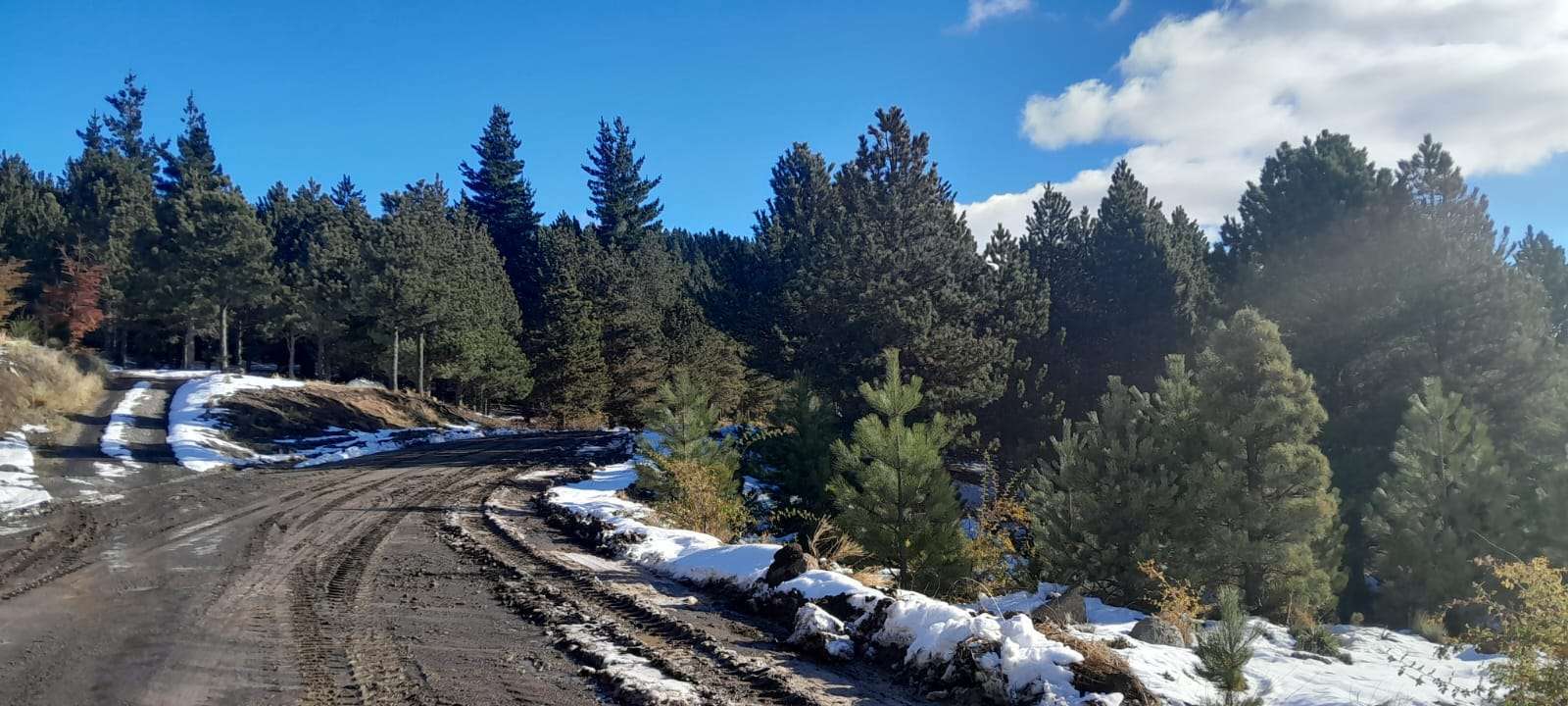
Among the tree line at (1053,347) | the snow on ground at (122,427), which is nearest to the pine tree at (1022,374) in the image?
the tree line at (1053,347)

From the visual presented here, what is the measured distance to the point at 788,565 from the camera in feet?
29.4

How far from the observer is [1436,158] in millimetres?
22641

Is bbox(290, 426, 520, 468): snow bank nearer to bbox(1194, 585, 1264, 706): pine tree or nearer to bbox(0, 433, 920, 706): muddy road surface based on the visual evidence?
bbox(0, 433, 920, 706): muddy road surface

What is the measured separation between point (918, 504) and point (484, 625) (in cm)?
755

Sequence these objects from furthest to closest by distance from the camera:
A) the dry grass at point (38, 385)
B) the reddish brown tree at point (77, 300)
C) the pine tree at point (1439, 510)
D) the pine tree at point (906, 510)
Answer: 1. the reddish brown tree at point (77, 300)
2. the dry grass at point (38, 385)
3. the pine tree at point (1439, 510)
4. the pine tree at point (906, 510)

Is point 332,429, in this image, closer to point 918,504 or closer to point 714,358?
point 714,358

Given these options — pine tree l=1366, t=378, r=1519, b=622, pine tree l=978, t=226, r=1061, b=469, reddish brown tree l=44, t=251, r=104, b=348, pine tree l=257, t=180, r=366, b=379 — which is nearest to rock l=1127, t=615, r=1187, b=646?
pine tree l=1366, t=378, r=1519, b=622

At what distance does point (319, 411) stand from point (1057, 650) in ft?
113

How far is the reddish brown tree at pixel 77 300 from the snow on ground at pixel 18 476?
27165mm

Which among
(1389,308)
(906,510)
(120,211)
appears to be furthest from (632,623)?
(120,211)

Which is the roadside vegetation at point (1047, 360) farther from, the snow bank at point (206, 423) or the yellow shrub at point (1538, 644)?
the snow bank at point (206, 423)

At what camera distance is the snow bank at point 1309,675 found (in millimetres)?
6172

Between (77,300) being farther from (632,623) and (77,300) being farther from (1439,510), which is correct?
(1439,510)

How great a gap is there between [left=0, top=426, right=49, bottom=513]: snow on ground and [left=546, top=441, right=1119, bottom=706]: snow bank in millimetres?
12088
